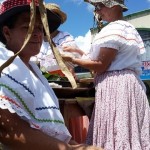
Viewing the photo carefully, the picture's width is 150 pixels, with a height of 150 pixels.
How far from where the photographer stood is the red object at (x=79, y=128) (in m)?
2.54

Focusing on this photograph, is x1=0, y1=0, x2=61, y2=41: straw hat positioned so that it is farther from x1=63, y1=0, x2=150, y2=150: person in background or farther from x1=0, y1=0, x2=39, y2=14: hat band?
x1=63, y1=0, x2=150, y2=150: person in background

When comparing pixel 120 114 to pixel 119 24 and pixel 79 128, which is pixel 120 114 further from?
pixel 119 24

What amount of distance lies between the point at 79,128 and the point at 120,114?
379 millimetres

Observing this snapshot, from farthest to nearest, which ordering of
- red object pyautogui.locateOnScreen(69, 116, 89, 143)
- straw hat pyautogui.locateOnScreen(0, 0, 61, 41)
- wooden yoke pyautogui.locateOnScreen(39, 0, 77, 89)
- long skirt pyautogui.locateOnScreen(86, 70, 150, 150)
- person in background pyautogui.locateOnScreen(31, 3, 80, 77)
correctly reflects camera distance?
person in background pyautogui.locateOnScreen(31, 3, 80, 77)
red object pyautogui.locateOnScreen(69, 116, 89, 143)
long skirt pyautogui.locateOnScreen(86, 70, 150, 150)
straw hat pyautogui.locateOnScreen(0, 0, 61, 41)
wooden yoke pyautogui.locateOnScreen(39, 0, 77, 89)

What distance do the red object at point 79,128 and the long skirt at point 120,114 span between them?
98 mm

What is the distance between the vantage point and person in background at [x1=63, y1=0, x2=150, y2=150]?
7.95 ft

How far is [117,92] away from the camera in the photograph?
2.48 meters

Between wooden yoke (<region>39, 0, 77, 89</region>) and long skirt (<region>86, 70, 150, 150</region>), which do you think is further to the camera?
long skirt (<region>86, 70, 150, 150</region>)

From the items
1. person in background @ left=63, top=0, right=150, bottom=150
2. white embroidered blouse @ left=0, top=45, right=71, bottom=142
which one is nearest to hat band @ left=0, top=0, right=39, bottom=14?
white embroidered blouse @ left=0, top=45, right=71, bottom=142

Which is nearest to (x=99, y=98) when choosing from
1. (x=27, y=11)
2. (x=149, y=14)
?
(x=27, y=11)

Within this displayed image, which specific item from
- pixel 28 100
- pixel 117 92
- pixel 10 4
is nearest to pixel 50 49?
pixel 117 92

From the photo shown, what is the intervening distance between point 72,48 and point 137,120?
2.26ft

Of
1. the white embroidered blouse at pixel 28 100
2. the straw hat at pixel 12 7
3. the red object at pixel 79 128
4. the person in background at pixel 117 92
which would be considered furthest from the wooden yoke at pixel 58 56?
the red object at pixel 79 128

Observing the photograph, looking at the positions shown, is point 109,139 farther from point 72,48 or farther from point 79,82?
point 72,48
